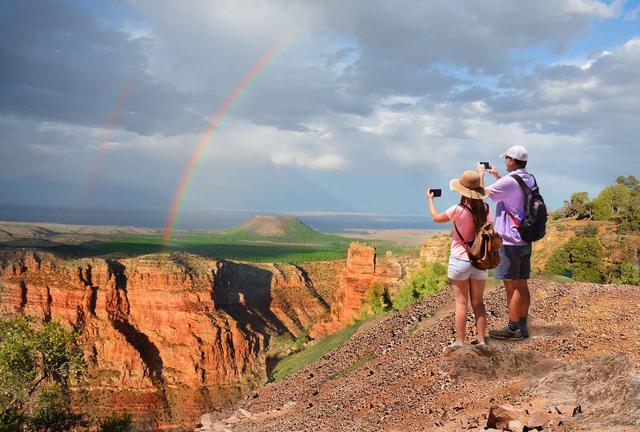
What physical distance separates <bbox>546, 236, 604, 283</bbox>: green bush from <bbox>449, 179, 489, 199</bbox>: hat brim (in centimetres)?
2955

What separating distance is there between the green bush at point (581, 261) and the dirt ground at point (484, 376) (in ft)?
68.5

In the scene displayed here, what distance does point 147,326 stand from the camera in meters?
71.8

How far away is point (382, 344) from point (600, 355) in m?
8.38

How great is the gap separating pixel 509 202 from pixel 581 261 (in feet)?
100

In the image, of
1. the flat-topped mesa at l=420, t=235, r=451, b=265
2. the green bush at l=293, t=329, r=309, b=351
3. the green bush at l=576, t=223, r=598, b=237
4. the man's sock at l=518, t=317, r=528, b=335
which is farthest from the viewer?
the green bush at l=293, t=329, r=309, b=351

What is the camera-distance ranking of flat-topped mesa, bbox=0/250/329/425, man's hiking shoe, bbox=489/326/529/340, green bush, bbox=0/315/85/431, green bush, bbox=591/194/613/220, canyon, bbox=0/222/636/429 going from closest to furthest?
1. man's hiking shoe, bbox=489/326/529/340
2. green bush, bbox=0/315/85/431
3. green bush, bbox=591/194/613/220
4. canyon, bbox=0/222/636/429
5. flat-topped mesa, bbox=0/250/329/425

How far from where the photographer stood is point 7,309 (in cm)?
6475

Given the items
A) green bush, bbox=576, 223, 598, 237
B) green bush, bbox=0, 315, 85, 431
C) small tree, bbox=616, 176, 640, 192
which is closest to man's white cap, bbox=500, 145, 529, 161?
green bush, bbox=0, 315, 85, 431

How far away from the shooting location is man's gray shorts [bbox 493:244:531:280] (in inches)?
408

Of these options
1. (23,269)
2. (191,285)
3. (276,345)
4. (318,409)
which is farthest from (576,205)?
(23,269)

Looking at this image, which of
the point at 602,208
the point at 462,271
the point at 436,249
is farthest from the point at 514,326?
the point at 602,208

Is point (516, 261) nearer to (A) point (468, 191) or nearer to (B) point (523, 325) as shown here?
(A) point (468, 191)

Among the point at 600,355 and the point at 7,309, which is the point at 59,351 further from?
the point at 7,309

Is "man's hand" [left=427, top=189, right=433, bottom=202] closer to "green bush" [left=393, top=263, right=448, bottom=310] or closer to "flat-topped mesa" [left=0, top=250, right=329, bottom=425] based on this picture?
"green bush" [left=393, top=263, right=448, bottom=310]
